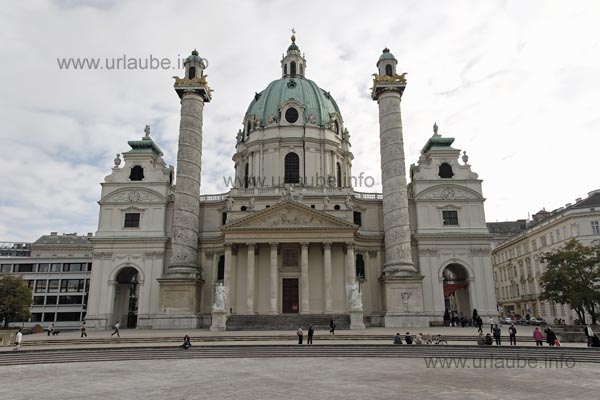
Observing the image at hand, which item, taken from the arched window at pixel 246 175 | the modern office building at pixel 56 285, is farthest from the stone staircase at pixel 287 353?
the modern office building at pixel 56 285

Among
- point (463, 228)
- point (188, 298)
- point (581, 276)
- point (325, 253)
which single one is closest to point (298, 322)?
point (325, 253)

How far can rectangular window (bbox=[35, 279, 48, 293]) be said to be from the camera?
59303mm

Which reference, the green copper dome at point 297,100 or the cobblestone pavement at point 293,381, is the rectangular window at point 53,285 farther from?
the cobblestone pavement at point 293,381

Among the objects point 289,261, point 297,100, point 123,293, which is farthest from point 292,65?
point 123,293

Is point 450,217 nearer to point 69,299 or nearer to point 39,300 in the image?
point 69,299

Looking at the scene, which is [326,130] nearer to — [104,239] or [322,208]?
[322,208]

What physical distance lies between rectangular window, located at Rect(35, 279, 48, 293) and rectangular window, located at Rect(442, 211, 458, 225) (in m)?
49.6

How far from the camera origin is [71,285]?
59250 mm

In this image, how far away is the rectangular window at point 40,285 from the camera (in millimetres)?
59303

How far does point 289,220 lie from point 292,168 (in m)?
11.2

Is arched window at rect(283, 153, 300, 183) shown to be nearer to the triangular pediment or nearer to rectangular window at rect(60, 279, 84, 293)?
the triangular pediment

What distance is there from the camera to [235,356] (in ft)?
65.3

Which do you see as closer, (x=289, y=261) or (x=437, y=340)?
(x=437, y=340)

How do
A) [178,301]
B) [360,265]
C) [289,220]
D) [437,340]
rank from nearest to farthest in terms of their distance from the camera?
[437,340] < [178,301] < [289,220] < [360,265]
